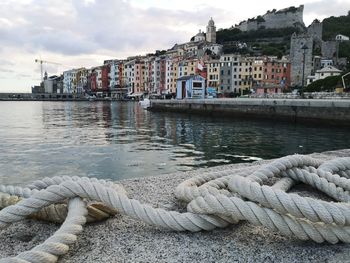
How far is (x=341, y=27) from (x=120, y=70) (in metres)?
83.2

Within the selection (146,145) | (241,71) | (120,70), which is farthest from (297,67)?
(146,145)

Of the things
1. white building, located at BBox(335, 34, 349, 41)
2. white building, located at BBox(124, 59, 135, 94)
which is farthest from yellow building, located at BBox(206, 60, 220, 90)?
white building, located at BBox(335, 34, 349, 41)

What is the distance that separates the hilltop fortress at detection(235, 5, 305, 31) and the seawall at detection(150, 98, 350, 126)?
10301cm

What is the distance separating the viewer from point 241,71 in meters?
89.7

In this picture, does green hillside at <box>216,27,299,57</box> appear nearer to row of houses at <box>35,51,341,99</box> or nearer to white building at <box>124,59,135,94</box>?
row of houses at <box>35,51,341,99</box>

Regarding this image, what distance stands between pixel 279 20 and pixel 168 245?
473ft

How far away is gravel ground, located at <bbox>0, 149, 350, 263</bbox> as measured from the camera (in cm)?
218

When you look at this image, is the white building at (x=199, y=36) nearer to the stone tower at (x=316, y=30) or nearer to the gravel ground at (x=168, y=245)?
the stone tower at (x=316, y=30)

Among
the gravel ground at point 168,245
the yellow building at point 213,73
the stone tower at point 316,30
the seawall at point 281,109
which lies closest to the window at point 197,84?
the seawall at point 281,109

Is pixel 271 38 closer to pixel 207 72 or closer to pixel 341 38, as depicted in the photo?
pixel 341 38

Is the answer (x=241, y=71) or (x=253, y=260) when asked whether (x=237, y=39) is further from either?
(x=253, y=260)

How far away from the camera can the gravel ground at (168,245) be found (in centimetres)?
218

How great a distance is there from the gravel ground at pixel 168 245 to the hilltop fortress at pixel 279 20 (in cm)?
14056

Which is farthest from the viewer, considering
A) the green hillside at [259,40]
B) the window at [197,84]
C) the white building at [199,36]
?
the white building at [199,36]
